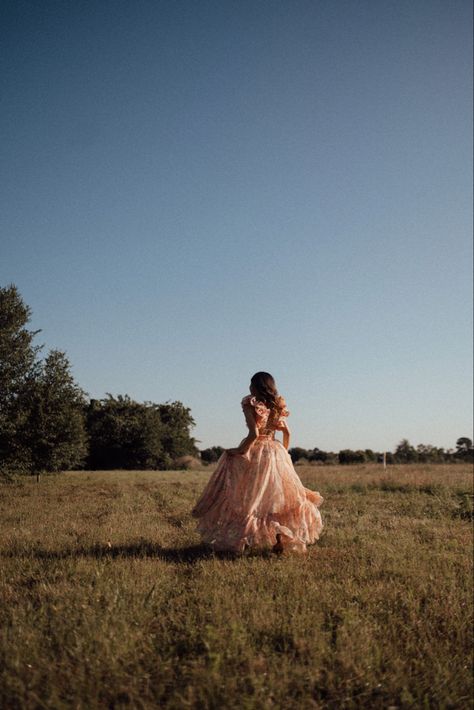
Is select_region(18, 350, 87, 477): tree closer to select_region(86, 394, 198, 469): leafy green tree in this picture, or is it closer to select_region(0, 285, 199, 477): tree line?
select_region(0, 285, 199, 477): tree line

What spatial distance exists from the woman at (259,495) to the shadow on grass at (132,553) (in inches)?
9.7

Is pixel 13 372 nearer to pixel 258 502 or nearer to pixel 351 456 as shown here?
pixel 258 502

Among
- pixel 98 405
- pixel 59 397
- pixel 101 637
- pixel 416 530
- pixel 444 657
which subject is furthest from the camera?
pixel 98 405

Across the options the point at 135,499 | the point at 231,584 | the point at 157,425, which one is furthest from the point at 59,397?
the point at 157,425

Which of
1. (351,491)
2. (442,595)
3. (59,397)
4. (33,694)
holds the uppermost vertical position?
(59,397)

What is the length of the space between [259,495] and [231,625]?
2.90 m

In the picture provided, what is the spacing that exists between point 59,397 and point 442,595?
24424mm

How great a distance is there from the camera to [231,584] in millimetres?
4984

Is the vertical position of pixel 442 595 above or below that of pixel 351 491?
above

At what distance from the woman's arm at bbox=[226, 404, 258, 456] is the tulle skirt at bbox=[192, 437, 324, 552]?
12cm

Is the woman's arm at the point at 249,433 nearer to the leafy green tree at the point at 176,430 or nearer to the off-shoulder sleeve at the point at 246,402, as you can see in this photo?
the off-shoulder sleeve at the point at 246,402

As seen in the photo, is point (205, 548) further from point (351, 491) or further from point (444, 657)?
point (351, 491)

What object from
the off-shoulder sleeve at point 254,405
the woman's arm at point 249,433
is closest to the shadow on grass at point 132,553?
the woman's arm at point 249,433

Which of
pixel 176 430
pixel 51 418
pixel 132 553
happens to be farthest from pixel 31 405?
pixel 176 430
